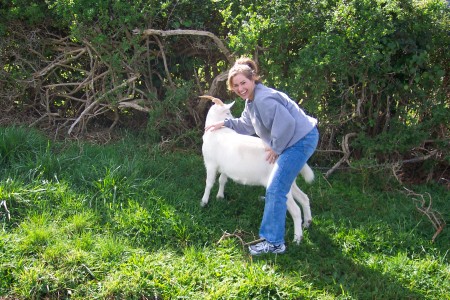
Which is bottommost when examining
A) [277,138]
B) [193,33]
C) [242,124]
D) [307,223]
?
[307,223]

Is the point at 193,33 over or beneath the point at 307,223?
over

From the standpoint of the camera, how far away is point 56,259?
13.1 ft

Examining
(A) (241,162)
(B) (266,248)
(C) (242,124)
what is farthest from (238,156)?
(B) (266,248)

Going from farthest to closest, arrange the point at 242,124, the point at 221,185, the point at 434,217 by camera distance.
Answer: the point at 221,185
the point at 242,124
the point at 434,217

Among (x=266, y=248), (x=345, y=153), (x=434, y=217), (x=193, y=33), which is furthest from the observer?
(x=193, y=33)

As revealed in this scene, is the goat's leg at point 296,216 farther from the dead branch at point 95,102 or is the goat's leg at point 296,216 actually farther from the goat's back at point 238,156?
the dead branch at point 95,102

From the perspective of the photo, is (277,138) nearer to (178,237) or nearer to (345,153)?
(178,237)

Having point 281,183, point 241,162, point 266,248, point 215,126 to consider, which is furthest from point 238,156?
point 266,248

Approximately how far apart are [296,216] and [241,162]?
72cm

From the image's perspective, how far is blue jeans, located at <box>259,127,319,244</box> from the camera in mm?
4133

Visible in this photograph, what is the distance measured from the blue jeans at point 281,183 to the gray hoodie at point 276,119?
72 mm

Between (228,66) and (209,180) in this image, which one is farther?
A: (228,66)

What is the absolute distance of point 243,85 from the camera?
4.14 m

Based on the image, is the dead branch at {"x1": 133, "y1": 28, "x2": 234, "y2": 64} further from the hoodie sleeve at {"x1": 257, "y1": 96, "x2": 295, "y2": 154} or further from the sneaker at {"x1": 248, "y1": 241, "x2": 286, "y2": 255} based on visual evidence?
the sneaker at {"x1": 248, "y1": 241, "x2": 286, "y2": 255}
